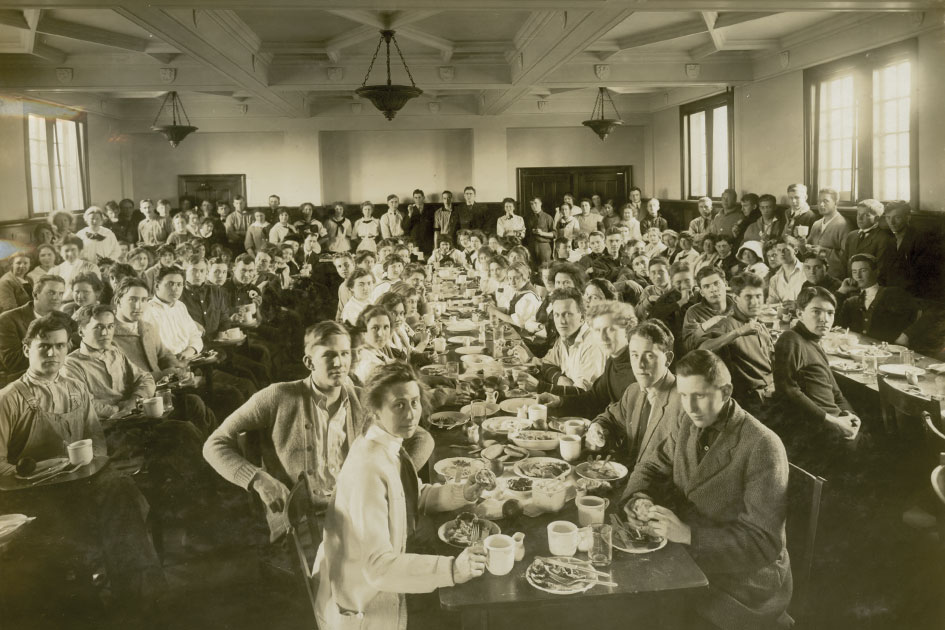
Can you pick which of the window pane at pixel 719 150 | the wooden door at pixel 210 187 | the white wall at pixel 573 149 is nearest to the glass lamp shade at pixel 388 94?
the window pane at pixel 719 150

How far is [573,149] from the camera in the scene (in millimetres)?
13180

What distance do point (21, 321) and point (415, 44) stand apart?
6.07m

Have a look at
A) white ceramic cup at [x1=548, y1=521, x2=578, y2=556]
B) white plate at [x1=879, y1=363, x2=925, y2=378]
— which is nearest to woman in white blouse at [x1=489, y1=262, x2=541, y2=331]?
white plate at [x1=879, y1=363, x2=925, y2=378]

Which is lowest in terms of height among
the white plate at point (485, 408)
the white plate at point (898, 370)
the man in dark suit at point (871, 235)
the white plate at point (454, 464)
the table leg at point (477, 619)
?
the table leg at point (477, 619)

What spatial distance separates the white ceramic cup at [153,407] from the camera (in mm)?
3010

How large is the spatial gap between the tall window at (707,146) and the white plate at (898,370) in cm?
643

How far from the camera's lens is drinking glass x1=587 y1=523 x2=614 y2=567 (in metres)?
2.01

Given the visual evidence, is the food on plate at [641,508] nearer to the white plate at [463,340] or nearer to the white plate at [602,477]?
the white plate at [602,477]

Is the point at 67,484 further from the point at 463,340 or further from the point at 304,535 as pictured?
the point at 463,340

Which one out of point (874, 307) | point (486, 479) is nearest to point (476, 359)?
point (486, 479)

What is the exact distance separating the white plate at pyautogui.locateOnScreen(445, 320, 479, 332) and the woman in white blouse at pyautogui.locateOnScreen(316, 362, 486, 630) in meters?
2.73

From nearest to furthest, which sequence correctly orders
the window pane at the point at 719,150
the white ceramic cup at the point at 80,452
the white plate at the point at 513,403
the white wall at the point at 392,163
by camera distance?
1. the white ceramic cup at the point at 80,452
2. the white plate at the point at 513,403
3. the window pane at the point at 719,150
4. the white wall at the point at 392,163

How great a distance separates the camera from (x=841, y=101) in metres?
7.10

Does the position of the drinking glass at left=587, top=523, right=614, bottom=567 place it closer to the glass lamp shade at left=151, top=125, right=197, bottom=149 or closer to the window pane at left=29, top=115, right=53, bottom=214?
the window pane at left=29, top=115, right=53, bottom=214
